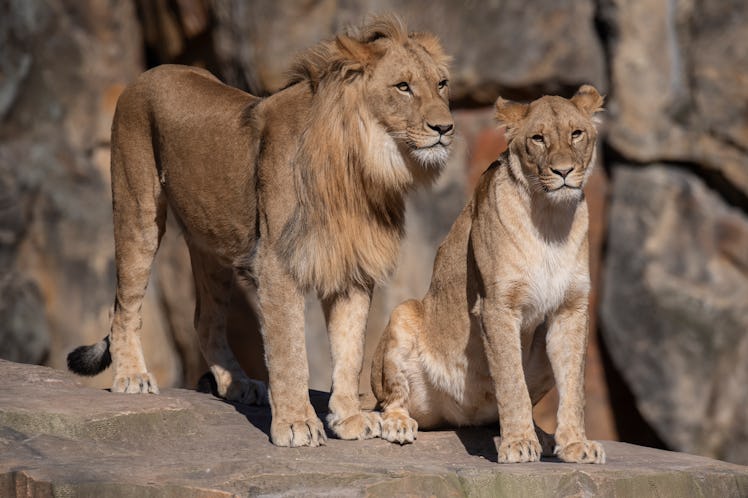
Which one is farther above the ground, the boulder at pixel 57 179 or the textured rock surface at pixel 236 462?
the boulder at pixel 57 179

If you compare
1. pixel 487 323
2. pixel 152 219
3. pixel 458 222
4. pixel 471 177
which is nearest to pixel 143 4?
pixel 471 177

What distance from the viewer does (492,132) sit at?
9.61 metres

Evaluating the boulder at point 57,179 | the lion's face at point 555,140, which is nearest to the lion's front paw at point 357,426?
the lion's face at point 555,140

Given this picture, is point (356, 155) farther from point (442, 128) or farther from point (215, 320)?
point (215, 320)

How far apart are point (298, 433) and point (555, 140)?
154cm

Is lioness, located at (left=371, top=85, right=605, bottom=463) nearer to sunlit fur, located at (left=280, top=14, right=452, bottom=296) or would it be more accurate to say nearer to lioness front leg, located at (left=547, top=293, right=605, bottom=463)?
lioness front leg, located at (left=547, top=293, right=605, bottom=463)

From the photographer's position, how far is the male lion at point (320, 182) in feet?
17.1

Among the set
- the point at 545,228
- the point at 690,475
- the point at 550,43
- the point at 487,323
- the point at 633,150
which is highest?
the point at 550,43

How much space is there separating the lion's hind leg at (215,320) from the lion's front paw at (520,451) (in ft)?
5.55

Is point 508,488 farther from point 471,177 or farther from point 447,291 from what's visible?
point 471,177

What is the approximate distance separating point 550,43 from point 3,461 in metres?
6.02

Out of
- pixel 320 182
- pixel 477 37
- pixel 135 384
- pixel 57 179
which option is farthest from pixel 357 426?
pixel 57 179

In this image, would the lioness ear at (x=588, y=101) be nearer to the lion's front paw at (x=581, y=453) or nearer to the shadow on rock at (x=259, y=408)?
the lion's front paw at (x=581, y=453)

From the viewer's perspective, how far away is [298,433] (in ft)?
16.7
